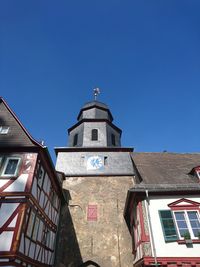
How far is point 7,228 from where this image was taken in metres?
8.34

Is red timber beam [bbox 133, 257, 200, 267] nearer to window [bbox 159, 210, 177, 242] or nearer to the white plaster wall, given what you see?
the white plaster wall

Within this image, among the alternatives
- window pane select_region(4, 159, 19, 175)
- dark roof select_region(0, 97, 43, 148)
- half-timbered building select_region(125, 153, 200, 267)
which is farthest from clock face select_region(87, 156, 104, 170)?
window pane select_region(4, 159, 19, 175)

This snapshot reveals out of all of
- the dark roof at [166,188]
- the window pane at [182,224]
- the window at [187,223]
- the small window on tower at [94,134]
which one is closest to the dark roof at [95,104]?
the small window on tower at [94,134]

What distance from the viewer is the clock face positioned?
18.3m

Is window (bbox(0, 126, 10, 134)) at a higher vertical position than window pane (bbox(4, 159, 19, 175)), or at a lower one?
higher

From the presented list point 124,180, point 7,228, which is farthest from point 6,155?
point 124,180

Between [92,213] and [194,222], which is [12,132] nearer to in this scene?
[92,213]

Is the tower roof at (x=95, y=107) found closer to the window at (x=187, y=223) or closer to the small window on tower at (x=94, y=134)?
the small window on tower at (x=94, y=134)

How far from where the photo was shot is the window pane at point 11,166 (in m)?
10.3

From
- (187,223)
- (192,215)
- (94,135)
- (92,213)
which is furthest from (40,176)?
(94,135)

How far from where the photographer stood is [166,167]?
15.5 m

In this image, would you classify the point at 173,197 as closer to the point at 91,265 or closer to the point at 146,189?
the point at 146,189

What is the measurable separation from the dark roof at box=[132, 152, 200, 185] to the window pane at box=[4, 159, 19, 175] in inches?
287

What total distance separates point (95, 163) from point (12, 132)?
843 centimetres
